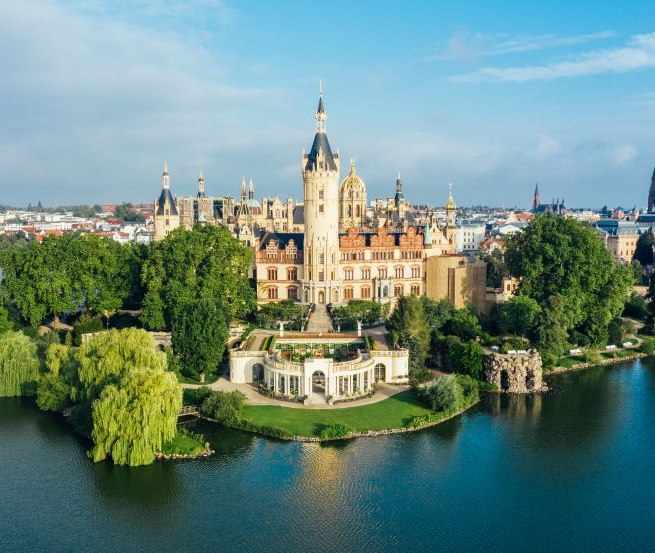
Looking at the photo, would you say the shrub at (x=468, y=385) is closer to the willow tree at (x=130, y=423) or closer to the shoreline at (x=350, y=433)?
the shoreline at (x=350, y=433)

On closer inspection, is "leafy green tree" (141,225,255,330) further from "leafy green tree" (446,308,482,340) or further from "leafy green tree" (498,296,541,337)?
"leafy green tree" (498,296,541,337)

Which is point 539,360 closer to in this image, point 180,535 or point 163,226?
point 180,535

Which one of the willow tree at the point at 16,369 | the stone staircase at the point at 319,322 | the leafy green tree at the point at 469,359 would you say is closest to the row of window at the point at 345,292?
the stone staircase at the point at 319,322

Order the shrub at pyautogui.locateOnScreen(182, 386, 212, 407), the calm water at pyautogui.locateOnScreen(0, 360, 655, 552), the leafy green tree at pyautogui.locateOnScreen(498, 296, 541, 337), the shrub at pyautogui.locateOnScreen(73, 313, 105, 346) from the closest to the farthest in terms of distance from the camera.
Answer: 1. the calm water at pyautogui.locateOnScreen(0, 360, 655, 552)
2. the shrub at pyautogui.locateOnScreen(182, 386, 212, 407)
3. the leafy green tree at pyautogui.locateOnScreen(498, 296, 541, 337)
4. the shrub at pyautogui.locateOnScreen(73, 313, 105, 346)

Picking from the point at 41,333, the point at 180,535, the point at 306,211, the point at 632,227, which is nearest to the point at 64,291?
the point at 41,333

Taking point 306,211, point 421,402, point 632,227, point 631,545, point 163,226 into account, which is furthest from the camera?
point 632,227

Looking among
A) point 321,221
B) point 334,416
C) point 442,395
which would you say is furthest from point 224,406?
point 321,221

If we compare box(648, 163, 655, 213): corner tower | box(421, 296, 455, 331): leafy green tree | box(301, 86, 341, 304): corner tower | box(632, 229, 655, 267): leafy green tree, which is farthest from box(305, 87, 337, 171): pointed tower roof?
box(648, 163, 655, 213): corner tower
